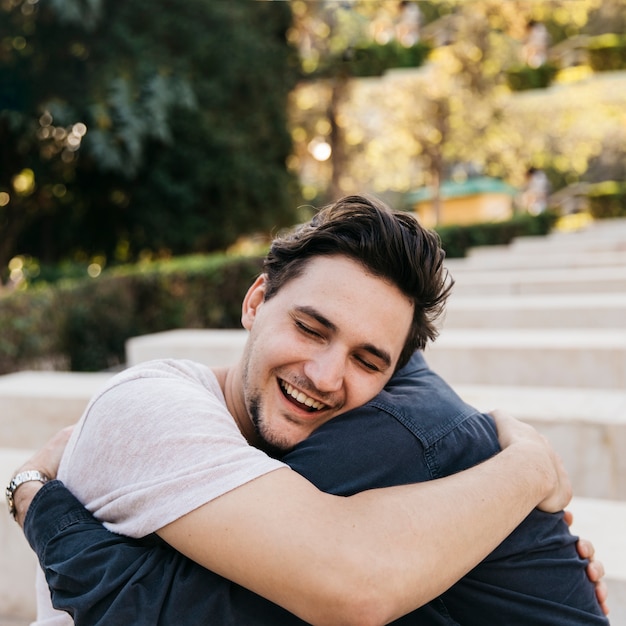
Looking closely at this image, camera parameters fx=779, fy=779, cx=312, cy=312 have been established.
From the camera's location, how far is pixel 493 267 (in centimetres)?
1024

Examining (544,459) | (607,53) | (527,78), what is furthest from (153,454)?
(607,53)

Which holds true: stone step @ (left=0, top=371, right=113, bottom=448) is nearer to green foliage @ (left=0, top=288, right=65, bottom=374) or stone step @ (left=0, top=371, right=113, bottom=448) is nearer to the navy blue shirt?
green foliage @ (left=0, top=288, right=65, bottom=374)

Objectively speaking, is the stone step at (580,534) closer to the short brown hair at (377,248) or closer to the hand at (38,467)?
the short brown hair at (377,248)

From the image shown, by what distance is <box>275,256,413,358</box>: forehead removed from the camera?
68.5 inches

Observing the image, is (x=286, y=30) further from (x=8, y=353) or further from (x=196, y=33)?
(x=8, y=353)

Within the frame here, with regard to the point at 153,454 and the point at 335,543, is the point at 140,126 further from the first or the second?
the point at 335,543

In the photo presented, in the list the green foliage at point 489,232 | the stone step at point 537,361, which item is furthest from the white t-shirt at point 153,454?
the green foliage at point 489,232

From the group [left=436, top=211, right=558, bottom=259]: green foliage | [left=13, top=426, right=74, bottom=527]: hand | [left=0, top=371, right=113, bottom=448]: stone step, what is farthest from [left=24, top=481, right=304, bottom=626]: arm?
[left=436, top=211, right=558, bottom=259]: green foliage

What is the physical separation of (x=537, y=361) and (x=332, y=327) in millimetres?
3179

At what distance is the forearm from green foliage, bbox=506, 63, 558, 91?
72.2 feet

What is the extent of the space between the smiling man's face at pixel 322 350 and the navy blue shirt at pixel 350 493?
0.10 metres

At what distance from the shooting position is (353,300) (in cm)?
175

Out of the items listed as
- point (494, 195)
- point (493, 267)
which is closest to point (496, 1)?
point (494, 195)

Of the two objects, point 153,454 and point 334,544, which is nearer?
point 334,544
